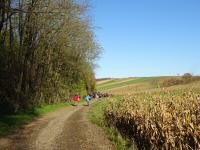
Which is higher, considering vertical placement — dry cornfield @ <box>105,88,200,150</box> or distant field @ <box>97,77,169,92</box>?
distant field @ <box>97,77,169,92</box>

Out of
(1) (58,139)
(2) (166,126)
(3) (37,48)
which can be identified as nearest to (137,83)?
(3) (37,48)

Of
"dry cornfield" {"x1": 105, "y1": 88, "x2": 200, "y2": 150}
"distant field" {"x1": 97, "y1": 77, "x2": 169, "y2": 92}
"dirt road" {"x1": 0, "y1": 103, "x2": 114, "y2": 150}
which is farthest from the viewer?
"distant field" {"x1": 97, "y1": 77, "x2": 169, "y2": 92}

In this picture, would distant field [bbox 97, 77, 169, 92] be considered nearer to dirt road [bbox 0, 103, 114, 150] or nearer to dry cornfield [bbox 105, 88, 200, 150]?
dirt road [bbox 0, 103, 114, 150]

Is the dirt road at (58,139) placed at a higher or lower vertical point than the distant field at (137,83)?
lower

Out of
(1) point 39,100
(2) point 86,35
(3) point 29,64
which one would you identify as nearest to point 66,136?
(3) point 29,64

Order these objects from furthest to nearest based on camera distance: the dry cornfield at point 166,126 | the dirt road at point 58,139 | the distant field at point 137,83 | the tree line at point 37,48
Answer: the distant field at point 137,83 → the tree line at point 37,48 → the dirt road at point 58,139 → the dry cornfield at point 166,126

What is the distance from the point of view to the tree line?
22766 millimetres

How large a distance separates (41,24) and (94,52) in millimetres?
22723

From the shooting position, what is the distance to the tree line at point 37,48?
74.7 ft

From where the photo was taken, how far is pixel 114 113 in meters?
19.5

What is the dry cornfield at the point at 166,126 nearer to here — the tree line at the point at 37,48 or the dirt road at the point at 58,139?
the dirt road at the point at 58,139

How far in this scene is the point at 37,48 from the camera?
111 ft

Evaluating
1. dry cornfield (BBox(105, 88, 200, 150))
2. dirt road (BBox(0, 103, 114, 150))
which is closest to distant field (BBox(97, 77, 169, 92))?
dirt road (BBox(0, 103, 114, 150))

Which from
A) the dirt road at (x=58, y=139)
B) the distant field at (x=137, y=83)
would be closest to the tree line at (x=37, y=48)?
the dirt road at (x=58, y=139)
